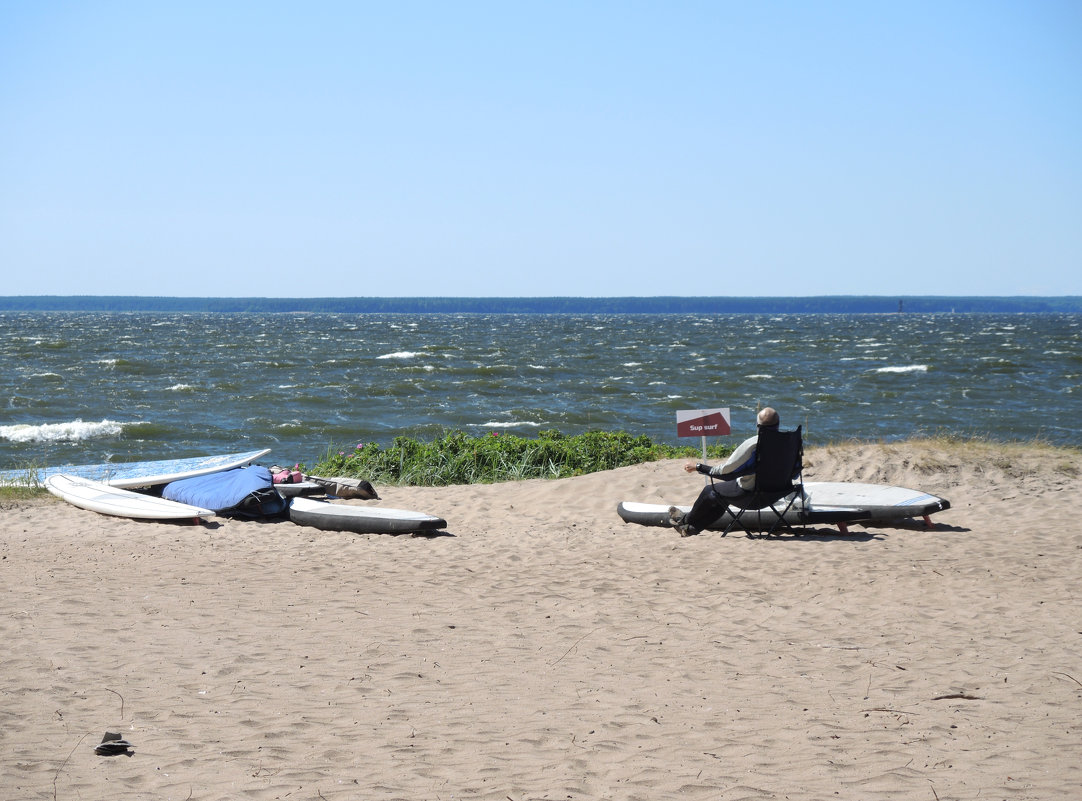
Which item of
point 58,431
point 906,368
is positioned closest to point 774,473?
point 58,431

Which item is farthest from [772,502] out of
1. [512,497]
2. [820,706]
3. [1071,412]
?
[1071,412]

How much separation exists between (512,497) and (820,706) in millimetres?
6680

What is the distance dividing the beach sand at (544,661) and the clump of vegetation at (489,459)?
330 cm

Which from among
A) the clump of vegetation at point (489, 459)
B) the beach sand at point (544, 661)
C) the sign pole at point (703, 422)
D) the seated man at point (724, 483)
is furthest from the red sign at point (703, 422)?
the clump of vegetation at point (489, 459)

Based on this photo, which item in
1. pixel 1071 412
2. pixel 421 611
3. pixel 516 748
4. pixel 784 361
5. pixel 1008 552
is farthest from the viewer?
pixel 784 361

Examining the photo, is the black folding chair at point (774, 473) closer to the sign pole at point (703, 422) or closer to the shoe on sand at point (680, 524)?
the shoe on sand at point (680, 524)

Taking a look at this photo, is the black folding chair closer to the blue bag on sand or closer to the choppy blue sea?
the blue bag on sand

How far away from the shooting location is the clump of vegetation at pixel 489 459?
526 inches

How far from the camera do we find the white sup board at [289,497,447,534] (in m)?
9.58

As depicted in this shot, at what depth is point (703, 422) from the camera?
991cm

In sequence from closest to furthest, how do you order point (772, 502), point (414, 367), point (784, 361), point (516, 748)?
point (516, 748) → point (772, 502) → point (414, 367) → point (784, 361)

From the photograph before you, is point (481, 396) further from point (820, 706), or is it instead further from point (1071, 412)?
point (820, 706)

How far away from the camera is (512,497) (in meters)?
11.5

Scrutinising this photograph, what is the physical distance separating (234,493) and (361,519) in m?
1.63
